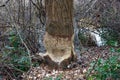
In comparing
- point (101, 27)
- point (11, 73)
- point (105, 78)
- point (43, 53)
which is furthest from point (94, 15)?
point (105, 78)

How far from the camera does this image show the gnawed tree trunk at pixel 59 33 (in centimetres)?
650

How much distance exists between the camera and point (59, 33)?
657 centimetres

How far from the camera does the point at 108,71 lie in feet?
17.7

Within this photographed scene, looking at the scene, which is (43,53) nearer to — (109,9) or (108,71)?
(108,71)

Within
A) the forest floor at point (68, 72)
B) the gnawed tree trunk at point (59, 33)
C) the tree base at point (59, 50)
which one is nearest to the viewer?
the forest floor at point (68, 72)

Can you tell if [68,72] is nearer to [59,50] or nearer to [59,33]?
[59,50]

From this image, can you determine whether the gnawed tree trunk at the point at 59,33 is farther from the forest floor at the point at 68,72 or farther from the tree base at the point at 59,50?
the forest floor at the point at 68,72

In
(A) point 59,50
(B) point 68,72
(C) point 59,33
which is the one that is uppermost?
(C) point 59,33

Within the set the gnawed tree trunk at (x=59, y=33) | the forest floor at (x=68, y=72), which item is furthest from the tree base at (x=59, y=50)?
the forest floor at (x=68, y=72)

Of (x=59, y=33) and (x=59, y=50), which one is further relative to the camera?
(x=59, y=50)

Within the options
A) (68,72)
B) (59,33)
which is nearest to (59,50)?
(59,33)

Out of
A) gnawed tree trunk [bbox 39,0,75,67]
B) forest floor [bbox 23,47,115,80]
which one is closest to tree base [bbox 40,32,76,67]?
gnawed tree trunk [bbox 39,0,75,67]

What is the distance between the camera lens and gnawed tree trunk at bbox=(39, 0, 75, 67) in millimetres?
6496

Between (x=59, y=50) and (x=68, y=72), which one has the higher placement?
(x=59, y=50)
